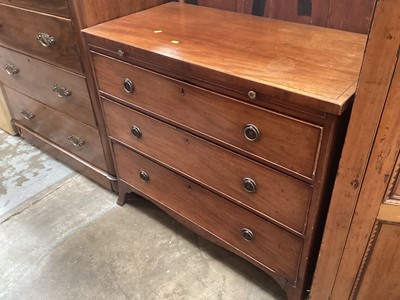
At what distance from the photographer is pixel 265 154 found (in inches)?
41.8

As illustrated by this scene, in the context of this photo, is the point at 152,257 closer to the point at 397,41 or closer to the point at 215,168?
the point at 215,168

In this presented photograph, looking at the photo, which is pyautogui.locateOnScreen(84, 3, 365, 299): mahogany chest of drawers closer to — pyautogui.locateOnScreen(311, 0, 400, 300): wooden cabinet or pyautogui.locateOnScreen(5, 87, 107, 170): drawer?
pyautogui.locateOnScreen(311, 0, 400, 300): wooden cabinet

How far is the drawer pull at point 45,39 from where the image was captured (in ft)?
5.02

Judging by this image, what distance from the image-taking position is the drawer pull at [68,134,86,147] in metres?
1.81

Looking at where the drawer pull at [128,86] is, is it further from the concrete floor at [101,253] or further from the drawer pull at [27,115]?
the drawer pull at [27,115]

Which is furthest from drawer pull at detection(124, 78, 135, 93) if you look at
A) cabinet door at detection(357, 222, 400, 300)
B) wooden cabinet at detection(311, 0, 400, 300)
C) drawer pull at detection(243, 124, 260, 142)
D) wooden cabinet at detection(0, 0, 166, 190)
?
cabinet door at detection(357, 222, 400, 300)

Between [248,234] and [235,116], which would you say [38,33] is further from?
[248,234]

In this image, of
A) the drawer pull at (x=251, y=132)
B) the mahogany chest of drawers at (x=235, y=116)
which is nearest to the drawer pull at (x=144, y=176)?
the mahogany chest of drawers at (x=235, y=116)

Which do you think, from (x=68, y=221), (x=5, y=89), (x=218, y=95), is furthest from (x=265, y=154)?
(x=5, y=89)

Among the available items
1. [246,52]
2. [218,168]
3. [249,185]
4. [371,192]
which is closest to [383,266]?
[371,192]

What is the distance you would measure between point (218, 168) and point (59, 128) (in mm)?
1029

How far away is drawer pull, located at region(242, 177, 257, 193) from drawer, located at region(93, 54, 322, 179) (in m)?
0.09

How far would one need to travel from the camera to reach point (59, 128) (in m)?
1.90

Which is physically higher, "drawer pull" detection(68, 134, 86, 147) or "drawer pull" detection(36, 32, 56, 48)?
"drawer pull" detection(36, 32, 56, 48)
